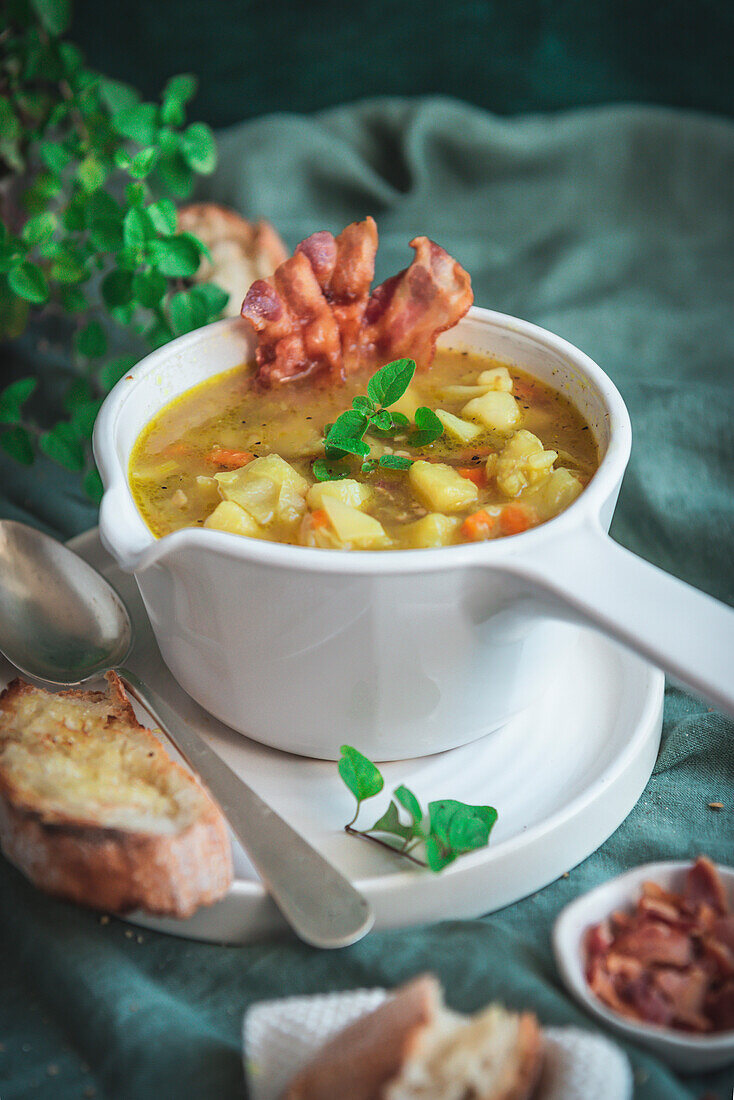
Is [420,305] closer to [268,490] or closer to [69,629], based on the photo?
[268,490]

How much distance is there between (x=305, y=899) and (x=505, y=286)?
2.54m

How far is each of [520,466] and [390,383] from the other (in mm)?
318

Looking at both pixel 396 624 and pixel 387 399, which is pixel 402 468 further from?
pixel 396 624

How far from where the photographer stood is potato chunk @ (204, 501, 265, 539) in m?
1.92

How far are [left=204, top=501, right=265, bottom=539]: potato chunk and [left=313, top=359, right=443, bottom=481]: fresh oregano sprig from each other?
19cm

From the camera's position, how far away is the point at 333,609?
1745 millimetres

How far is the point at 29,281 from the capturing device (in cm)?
262

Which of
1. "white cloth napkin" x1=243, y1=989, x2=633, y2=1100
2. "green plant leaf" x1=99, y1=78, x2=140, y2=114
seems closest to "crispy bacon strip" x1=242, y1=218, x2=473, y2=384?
"green plant leaf" x1=99, y1=78, x2=140, y2=114

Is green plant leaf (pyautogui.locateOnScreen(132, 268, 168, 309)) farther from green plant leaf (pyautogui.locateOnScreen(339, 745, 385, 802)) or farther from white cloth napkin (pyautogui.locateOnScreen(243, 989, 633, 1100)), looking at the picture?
white cloth napkin (pyautogui.locateOnScreen(243, 989, 633, 1100))

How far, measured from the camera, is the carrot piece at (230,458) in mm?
2178

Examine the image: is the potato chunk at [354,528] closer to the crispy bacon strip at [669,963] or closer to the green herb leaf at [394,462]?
the green herb leaf at [394,462]

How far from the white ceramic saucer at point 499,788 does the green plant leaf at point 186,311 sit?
84 centimetres

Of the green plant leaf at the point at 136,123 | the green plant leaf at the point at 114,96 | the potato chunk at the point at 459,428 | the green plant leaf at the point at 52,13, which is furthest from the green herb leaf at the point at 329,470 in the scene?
the green plant leaf at the point at 52,13

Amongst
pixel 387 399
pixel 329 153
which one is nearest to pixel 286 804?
pixel 387 399
